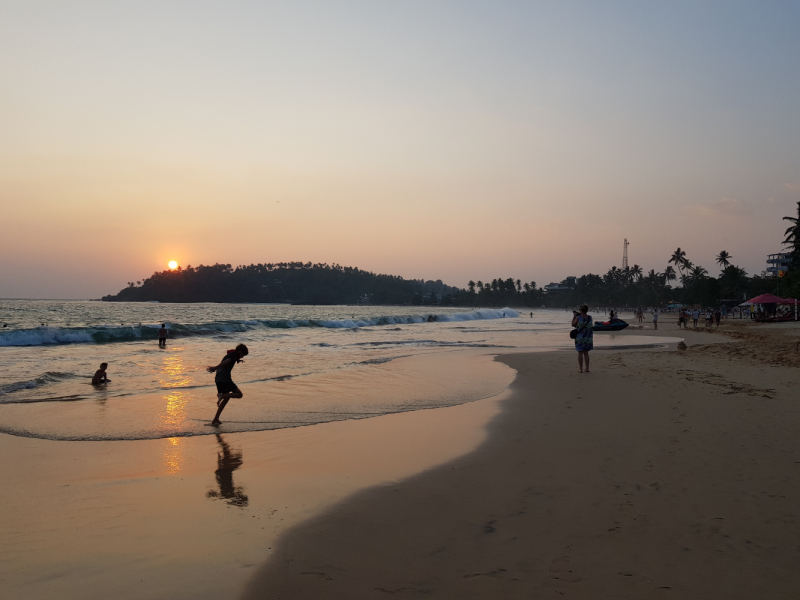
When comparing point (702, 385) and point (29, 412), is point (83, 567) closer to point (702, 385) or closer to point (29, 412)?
point (29, 412)

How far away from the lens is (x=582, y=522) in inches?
175

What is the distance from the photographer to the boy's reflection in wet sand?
5.35m

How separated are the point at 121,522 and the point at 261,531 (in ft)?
4.56

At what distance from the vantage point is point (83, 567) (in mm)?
3873

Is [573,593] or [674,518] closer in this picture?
[573,593]

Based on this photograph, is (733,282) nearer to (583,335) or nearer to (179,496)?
(583,335)

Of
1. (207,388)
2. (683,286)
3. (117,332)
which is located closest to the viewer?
(207,388)

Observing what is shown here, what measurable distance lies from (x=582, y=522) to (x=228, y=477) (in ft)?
13.2

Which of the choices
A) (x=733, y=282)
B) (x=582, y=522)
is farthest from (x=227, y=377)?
(x=733, y=282)

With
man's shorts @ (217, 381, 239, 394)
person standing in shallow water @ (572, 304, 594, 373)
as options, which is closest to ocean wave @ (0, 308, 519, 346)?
man's shorts @ (217, 381, 239, 394)

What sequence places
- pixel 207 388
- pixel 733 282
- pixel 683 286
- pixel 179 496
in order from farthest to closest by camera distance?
pixel 683 286, pixel 733 282, pixel 207 388, pixel 179 496

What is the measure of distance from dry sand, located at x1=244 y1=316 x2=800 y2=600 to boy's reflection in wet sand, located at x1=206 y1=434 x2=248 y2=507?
111cm

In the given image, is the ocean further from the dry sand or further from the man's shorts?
the dry sand

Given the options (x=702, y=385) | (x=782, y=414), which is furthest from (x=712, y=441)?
(x=702, y=385)
